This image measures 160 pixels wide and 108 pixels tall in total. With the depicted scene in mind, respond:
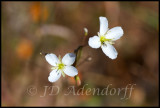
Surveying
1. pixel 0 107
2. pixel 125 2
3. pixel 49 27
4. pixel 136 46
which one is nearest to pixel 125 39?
pixel 136 46

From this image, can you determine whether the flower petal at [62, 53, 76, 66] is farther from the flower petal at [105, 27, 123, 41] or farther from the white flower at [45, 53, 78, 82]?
the flower petal at [105, 27, 123, 41]

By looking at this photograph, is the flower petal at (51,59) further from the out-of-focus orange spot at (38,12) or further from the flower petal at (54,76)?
the out-of-focus orange spot at (38,12)

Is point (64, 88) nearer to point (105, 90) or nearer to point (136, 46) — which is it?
point (105, 90)

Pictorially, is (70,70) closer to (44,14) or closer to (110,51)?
(110,51)

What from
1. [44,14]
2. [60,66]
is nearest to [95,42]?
[60,66]

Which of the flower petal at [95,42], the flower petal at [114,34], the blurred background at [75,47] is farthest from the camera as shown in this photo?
the blurred background at [75,47]

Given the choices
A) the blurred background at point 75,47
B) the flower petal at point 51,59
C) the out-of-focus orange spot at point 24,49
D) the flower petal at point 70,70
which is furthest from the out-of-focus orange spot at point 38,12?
the flower petal at point 70,70

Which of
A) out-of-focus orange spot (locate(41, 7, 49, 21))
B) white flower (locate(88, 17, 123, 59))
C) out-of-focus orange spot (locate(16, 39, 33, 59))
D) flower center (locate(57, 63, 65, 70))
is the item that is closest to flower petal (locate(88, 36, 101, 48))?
white flower (locate(88, 17, 123, 59))
